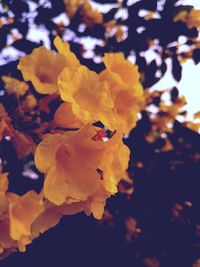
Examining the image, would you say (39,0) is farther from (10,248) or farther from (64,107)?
(10,248)

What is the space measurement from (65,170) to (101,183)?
18cm

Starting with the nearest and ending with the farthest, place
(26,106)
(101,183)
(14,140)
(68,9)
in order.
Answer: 1. (101,183)
2. (14,140)
3. (26,106)
4. (68,9)

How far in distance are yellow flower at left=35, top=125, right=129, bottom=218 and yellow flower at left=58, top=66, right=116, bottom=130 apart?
87 mm

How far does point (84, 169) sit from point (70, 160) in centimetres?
10

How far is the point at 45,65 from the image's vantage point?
63.5 inches

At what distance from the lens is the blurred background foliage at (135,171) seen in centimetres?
224

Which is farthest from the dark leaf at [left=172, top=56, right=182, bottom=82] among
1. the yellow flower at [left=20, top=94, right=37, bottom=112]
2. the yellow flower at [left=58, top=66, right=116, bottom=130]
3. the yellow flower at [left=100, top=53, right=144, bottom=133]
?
the yellow flower at [left=58, top=66, right=116, bottom=130]

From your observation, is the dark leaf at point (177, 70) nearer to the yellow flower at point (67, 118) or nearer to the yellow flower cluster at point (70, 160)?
the yellow flower cluster at point (70, 160)

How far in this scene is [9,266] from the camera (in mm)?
2506

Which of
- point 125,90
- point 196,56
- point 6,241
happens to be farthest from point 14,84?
point 6,241

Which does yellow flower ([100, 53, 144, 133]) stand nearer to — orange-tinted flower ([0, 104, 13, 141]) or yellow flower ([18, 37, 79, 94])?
yellow flower ([18, 37, 79, 94])

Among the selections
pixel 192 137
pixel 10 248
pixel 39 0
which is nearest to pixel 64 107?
pixel 10 248

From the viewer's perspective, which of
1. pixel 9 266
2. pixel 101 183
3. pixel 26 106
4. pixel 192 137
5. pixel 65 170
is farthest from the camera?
pixel 9 266

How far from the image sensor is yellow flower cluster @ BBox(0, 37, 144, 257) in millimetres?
1216
